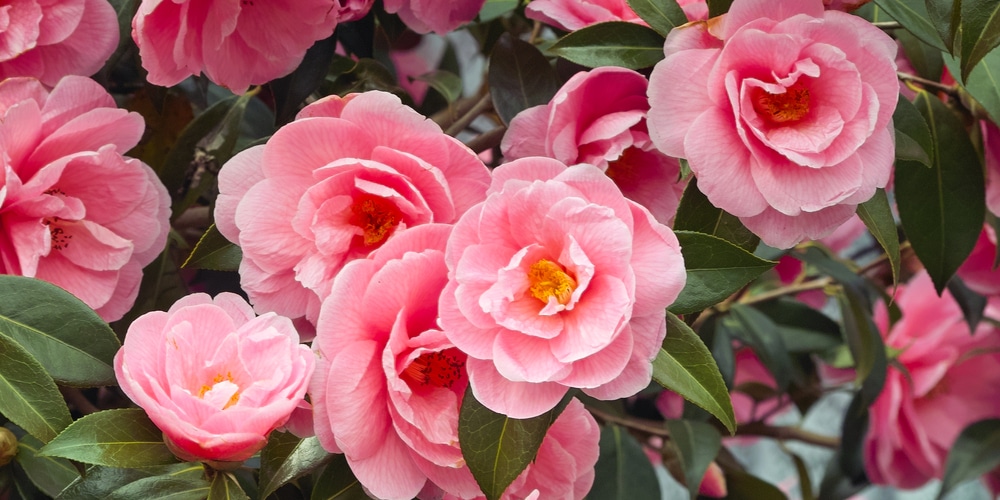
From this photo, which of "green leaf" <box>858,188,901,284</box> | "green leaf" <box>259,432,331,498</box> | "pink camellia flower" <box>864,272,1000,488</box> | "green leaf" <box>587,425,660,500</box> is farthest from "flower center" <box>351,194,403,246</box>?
"pink camellia flower" <box>864,272,1000,488</box>

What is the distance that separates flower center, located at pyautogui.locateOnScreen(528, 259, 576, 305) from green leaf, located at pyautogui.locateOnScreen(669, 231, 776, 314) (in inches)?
2.6

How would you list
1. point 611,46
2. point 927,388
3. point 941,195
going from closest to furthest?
point 611,46
point 941,195
point 927,388

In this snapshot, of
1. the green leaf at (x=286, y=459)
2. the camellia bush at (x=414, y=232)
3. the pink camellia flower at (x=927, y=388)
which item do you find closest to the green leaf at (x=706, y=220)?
the camellia bush at (x=414, y=232)

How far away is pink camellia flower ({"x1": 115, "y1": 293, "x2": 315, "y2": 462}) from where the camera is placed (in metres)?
0.41

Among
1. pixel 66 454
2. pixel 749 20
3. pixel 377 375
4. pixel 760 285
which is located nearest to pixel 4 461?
pixel 66 454

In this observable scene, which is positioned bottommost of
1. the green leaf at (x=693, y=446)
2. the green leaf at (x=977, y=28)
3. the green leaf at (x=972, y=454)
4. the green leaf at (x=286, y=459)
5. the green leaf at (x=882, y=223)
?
the green leaf at (x=972, y=454)

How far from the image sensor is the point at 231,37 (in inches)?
20.6

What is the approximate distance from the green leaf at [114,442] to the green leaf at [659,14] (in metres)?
0.32

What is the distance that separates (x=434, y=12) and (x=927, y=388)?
24.7 inches

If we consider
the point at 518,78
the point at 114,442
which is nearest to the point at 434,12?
the point at 518,78

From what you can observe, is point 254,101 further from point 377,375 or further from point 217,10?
point 377,375

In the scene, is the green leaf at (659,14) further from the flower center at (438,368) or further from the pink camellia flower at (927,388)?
the pink camellia flower at (927,388)

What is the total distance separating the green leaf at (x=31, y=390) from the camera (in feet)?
1.45

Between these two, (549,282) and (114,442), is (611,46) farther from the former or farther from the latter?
(114,442)
